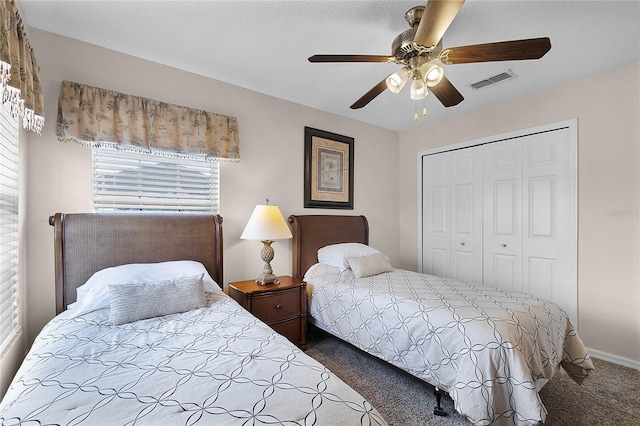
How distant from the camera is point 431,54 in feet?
5.66

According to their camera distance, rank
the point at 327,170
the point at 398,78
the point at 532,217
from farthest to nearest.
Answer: the point at 327,170 → the point at 532,217 → the point at 398,78

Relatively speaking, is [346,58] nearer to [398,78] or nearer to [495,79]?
[398,78]

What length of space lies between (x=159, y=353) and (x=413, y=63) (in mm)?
2043

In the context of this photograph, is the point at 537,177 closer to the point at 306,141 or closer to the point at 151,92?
the point at 306,141

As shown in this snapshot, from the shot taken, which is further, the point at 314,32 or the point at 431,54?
the point at 314,32

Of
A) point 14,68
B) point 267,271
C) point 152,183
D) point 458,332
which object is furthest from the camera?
point 267,271

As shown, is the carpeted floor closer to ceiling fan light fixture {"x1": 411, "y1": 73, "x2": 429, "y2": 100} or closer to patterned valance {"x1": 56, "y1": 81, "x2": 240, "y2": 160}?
ceiling fan light fixture {"x1": 411, "y1": 73, "x2": 429, "y2": 100}

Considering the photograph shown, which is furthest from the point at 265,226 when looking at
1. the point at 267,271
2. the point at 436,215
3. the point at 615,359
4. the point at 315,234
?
the point at 615,359

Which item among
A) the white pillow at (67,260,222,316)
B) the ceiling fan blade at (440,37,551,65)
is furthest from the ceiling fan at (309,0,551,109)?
the white pillow at (67,260,222,316)

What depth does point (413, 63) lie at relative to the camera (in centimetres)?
177

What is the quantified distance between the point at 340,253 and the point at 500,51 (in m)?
2.12

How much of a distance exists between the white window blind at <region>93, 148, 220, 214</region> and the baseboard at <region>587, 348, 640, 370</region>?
373 centimetres

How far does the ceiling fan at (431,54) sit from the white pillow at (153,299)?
5.35 feet

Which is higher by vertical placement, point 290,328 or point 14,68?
point 14,68
